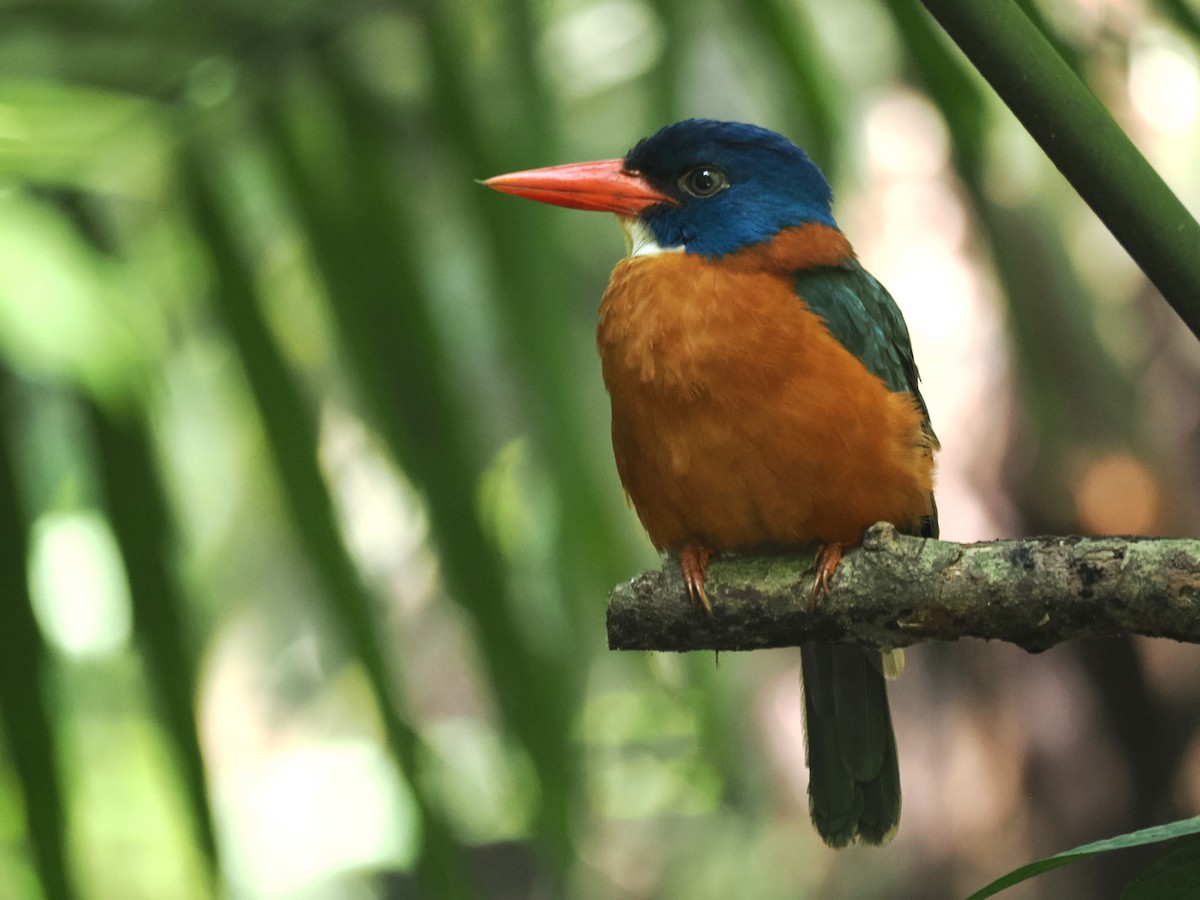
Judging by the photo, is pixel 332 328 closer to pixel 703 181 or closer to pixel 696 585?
pixel 696 585

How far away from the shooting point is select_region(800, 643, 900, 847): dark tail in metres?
1.77

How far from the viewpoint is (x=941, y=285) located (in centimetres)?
359

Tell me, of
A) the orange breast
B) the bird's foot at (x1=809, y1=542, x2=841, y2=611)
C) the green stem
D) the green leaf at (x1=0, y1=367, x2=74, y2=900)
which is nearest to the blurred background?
the green leaf at (x1=0, y1=367, x2=74, y2=900)

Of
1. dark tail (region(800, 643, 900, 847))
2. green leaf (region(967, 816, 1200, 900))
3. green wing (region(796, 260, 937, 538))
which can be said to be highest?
green wing (region(796, 260, 937, 538))

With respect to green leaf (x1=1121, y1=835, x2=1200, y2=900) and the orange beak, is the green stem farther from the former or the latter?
the orange beak

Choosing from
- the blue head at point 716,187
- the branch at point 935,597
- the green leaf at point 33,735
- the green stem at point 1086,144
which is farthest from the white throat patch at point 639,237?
the green stem at point 1086,144

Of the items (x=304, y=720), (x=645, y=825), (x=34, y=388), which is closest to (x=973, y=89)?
(x=34, y=388)

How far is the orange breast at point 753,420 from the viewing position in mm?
1543

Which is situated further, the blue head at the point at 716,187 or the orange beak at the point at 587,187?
the blue head at the point at 716,187

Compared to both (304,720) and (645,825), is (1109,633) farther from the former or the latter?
(304,720)

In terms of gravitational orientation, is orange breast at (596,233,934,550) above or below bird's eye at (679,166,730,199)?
below

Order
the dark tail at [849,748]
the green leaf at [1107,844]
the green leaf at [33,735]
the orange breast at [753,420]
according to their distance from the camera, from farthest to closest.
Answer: the dark tail at [849,748]
the orange breast at [753,420]
the green leaf at [33,735]
the green leaf at [1107,844]

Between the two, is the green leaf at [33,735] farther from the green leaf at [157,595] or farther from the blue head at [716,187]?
the blue head at [716,187]

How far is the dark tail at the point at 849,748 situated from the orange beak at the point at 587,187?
2.18 ft
